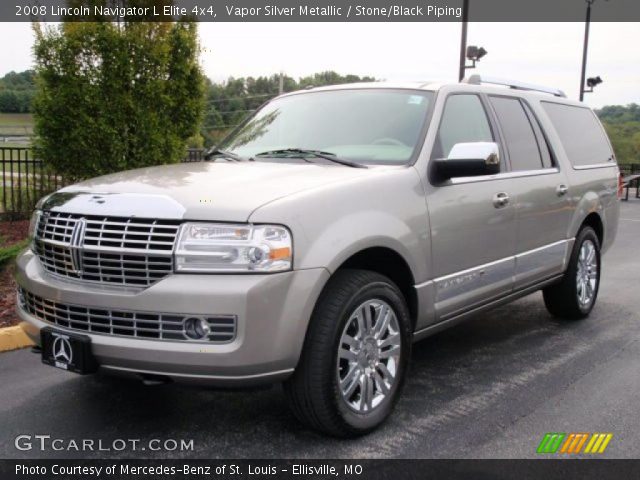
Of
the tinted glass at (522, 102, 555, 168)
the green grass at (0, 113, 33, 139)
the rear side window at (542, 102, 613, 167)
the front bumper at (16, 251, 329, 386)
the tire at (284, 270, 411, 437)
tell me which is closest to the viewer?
the front bumper at (16, 251, 329, 386)

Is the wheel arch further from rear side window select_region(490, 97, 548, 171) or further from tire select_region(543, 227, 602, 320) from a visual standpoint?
tire select_region(543, 227, 602, 320)

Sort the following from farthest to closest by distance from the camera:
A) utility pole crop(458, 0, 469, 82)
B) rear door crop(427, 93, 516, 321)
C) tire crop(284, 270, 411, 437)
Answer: utility pole crop(458, 0, 469, 82)
rear door crop(427, 93, 516, 321)
tire crop(284, 270, 411, 437)

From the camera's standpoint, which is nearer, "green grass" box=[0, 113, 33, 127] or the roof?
the roof

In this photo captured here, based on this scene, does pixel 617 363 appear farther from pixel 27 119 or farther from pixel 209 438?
pixel 27 119

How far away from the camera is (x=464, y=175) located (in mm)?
4008

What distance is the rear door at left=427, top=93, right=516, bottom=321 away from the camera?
4.07m

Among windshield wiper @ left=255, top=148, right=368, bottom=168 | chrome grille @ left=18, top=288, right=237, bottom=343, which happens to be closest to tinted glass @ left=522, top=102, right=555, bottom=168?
windshield wiper @ left=255, top=148, right=368, bottom=168

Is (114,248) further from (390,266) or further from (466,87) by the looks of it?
(466,87)

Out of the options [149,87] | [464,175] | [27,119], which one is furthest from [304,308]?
[27,119]

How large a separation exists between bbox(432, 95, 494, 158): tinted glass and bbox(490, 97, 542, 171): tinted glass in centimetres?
23

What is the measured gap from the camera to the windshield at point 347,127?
4.20 m

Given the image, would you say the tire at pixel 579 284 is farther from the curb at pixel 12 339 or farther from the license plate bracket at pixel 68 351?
the curb at pixel 12 339

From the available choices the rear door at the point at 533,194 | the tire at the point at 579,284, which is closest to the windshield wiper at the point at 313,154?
the rear door at the point at 533,194

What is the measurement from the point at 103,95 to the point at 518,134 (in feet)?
18.5
